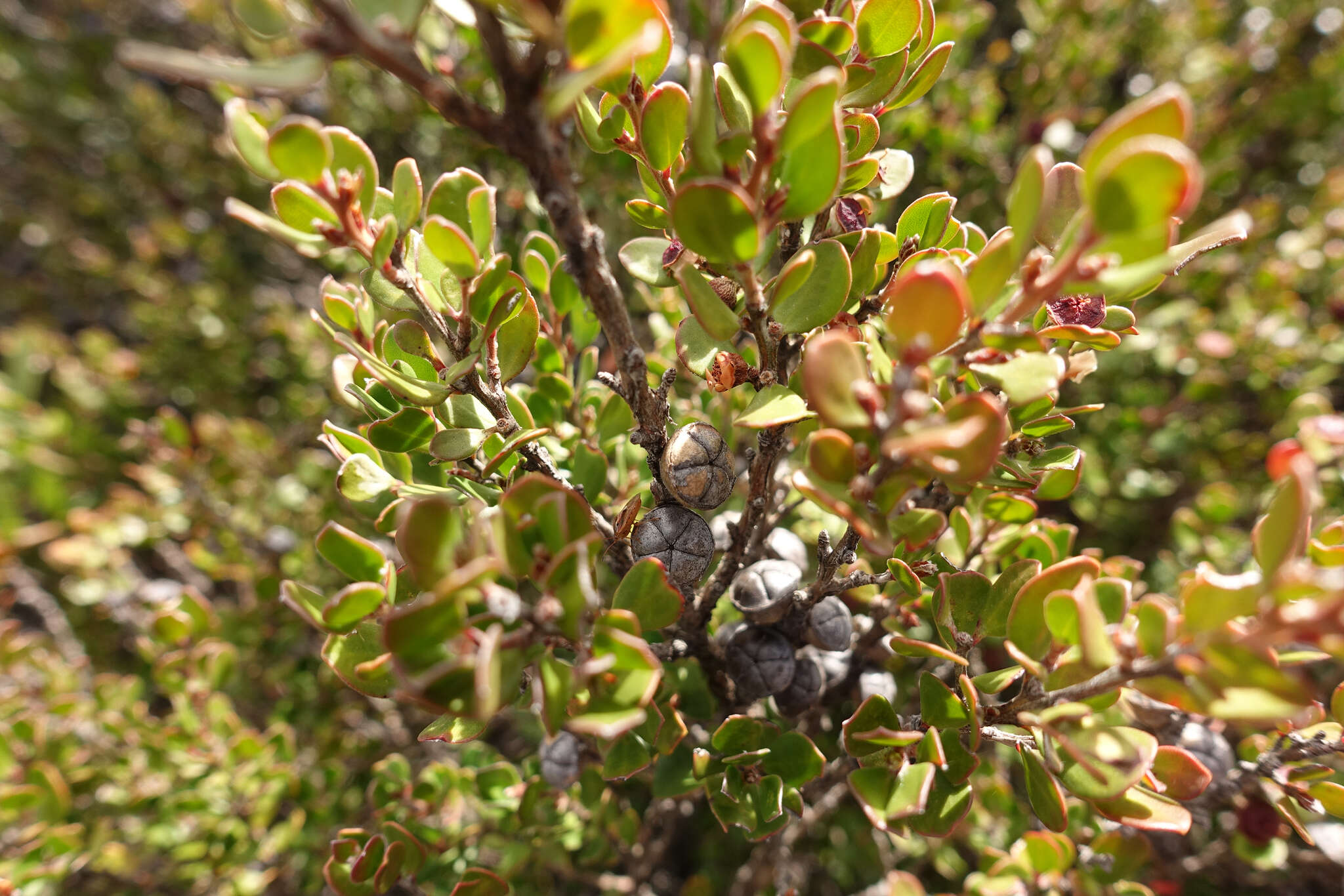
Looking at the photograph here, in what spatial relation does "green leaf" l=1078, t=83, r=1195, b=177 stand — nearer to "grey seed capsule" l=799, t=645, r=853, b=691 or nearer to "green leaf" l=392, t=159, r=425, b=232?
"green leaf" l=392, t=159, r=425, b=232

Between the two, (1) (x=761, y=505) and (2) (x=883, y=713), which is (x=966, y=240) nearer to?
(1) (x=761, y=505)

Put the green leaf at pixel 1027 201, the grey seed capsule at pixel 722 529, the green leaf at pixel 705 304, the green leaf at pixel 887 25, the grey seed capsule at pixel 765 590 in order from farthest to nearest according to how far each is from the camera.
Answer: the grey seed capsule at pixel 722 529 → the grey seed capsule at pixel 765 590 → the green leaf at pixel 887 25 → the green leaf at pixel 705 304 → the green leaf at pixel 1027 201

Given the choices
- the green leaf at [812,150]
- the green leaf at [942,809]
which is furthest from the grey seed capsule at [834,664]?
the green leaf at [812,150]

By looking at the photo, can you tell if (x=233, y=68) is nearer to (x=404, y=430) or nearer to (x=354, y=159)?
(x=354, y=159)

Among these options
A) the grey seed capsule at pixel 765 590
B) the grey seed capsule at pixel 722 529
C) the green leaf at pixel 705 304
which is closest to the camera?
the green leaf at pixel 705 304

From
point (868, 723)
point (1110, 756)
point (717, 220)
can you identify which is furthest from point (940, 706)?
point (717, 220)

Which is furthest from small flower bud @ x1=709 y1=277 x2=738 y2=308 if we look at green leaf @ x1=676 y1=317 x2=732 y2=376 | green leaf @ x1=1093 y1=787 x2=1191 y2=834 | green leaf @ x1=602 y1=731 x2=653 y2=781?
green leaf @ x1=1093 y1=787 x2=1191 y2=834

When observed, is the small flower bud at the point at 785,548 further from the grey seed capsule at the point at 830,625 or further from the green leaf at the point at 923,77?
the green leaf at the point at 923,77
